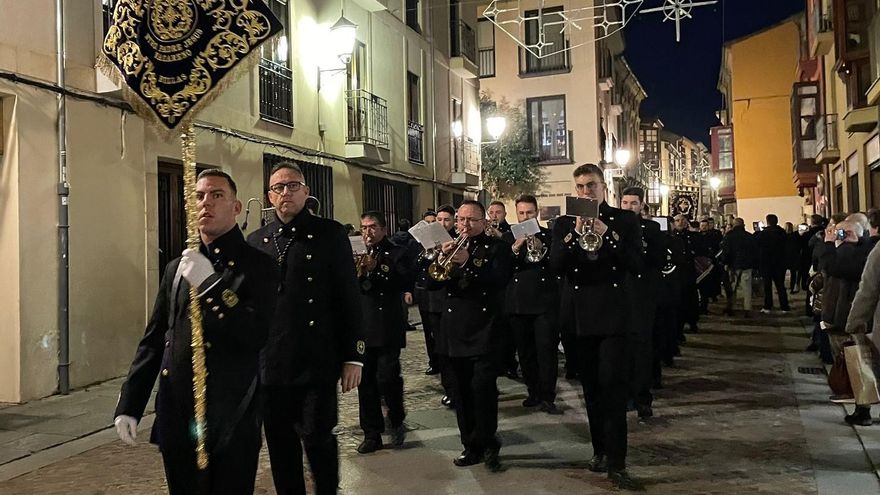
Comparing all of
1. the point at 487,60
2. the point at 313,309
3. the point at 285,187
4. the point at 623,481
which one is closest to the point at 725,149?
the point at 487,60

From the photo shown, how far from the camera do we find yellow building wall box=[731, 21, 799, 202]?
38.4m

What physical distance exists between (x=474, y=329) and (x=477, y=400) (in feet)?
1.78

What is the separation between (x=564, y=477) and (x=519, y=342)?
2848 millimetres

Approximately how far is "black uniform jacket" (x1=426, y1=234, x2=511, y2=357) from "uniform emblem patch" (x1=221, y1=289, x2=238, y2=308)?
2.75 meters

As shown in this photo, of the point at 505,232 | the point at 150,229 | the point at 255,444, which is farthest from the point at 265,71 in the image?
the point at 255,444

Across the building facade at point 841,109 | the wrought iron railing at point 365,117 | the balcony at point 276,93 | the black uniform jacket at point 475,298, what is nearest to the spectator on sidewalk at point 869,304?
the black uniform jacket at point 475,298

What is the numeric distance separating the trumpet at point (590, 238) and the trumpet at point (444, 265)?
38.2 inches

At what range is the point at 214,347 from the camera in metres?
3.47

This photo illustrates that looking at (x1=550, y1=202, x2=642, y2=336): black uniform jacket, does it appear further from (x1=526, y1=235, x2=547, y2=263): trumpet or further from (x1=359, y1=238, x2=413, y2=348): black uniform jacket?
(x1=526, y1=235, x2=547, y2=263): trumpet

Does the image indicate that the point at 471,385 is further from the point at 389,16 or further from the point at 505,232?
the point at 389,16

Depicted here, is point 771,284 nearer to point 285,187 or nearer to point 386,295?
point 386,295

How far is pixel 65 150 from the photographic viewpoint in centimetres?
952

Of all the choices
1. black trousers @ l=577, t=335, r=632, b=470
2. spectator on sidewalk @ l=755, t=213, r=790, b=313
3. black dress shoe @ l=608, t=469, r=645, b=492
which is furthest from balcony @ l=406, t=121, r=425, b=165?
black dress shoe @ l=608, t=469, r=645, b=492

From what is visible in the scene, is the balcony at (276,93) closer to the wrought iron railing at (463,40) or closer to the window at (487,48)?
the wrought iron railing at (463,40)
